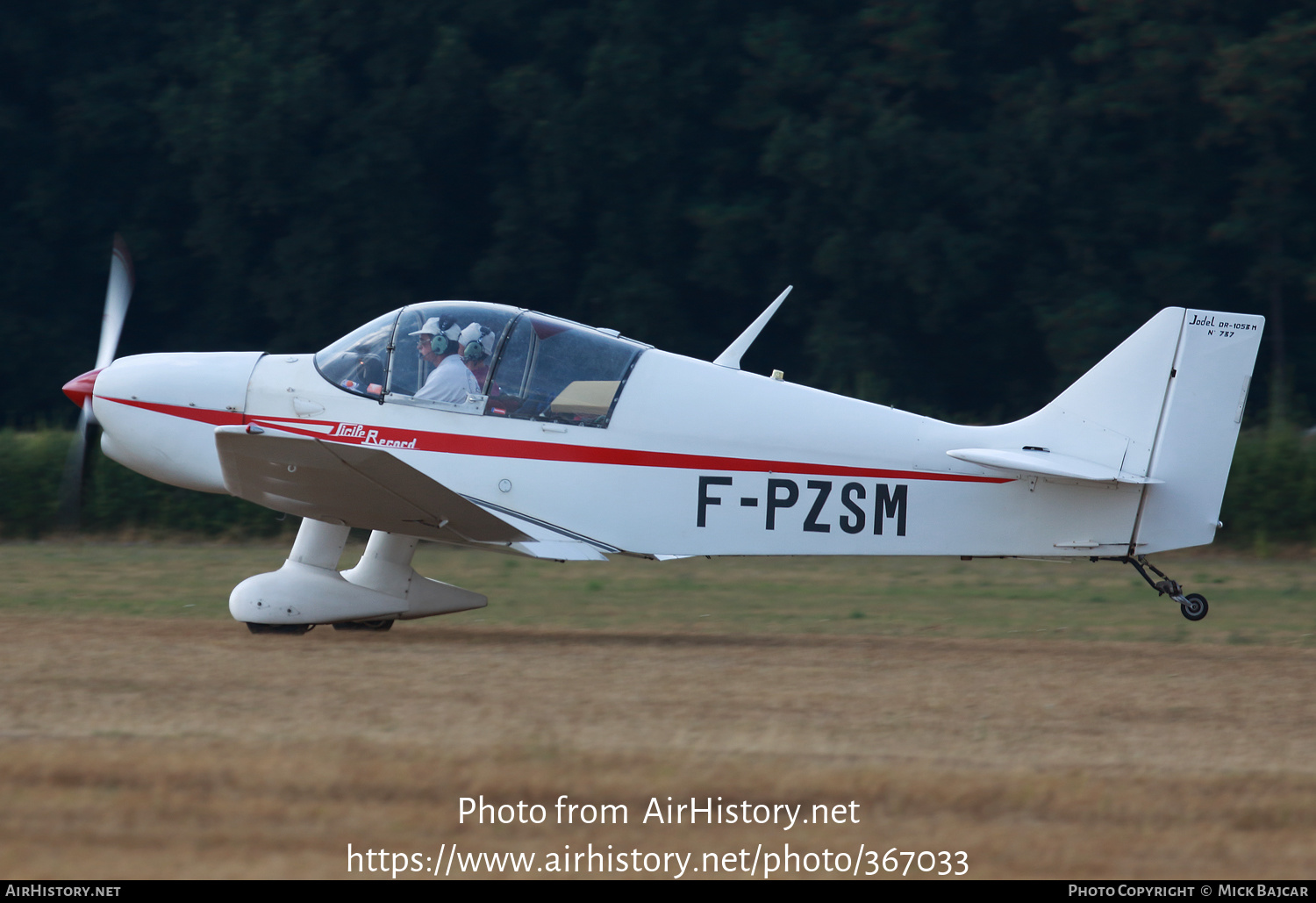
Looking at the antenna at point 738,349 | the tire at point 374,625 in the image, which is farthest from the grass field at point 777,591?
the antenna at point 738,349

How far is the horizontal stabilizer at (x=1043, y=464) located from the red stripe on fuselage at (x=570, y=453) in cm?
16

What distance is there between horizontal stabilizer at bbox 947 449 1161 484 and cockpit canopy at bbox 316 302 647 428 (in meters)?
2.07

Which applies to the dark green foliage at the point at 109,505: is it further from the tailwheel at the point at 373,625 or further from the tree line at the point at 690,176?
the tree line at the point at 690,176

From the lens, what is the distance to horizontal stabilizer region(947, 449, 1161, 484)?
7.96 m

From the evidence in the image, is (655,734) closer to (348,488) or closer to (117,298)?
(348,488)

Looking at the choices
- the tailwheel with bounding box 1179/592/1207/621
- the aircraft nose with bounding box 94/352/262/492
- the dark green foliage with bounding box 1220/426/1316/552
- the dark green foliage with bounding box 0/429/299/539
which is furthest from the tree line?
the aircraft nose with bounding box 94/352/262/492

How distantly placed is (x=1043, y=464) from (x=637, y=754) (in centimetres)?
370

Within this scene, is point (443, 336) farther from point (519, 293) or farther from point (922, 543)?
point (519, 293)

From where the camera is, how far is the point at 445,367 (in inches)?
332

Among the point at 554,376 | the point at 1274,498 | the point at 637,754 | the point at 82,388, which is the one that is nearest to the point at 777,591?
the point at 554,376

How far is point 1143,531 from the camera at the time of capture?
814 cm

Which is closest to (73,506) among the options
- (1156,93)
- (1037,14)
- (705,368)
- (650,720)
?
(705,368)

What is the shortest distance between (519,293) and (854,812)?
22849 mm

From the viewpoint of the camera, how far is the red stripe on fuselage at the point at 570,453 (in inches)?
322
